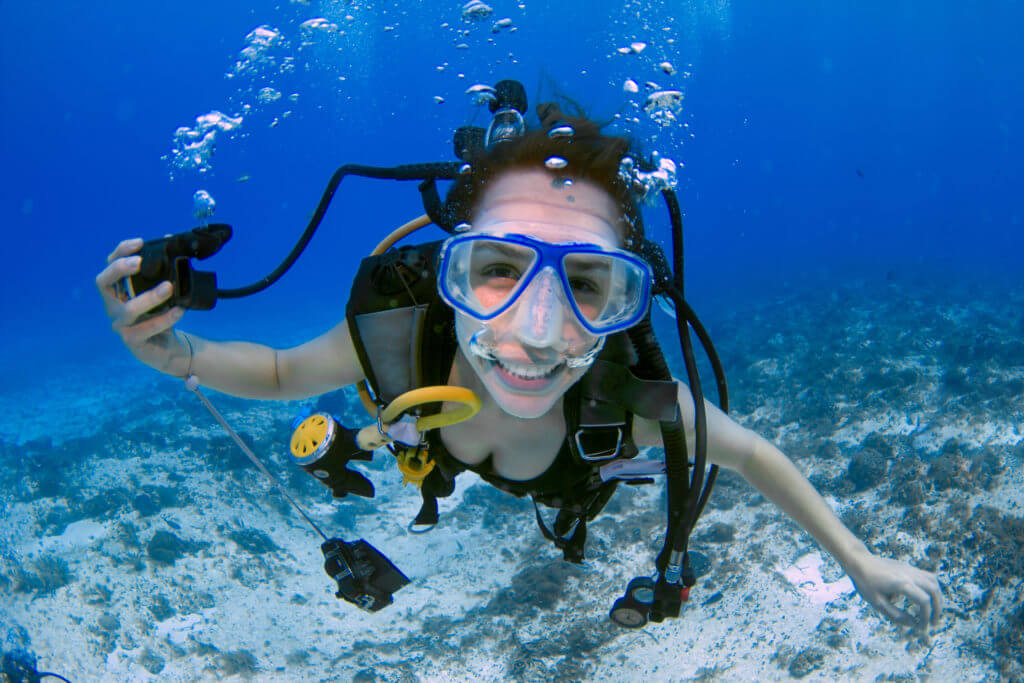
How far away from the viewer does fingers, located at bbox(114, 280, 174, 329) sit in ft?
5.39

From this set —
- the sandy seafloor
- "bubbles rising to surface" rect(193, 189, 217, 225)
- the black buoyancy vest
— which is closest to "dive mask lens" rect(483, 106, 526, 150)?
the black buoyancy vest

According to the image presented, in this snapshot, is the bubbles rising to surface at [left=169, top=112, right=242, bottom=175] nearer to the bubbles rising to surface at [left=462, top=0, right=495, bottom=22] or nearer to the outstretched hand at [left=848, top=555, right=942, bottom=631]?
the bubbles rising to surface at [left=462, top=0, right=495, bottom=22]

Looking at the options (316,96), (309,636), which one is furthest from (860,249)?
(316,96)

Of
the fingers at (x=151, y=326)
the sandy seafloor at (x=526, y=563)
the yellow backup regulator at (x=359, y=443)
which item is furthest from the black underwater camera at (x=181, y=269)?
the sandy seafloor at (x=526, y=563)

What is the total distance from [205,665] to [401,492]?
12.7ft

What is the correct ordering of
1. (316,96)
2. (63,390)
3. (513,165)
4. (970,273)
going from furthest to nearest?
(316,96) < (970,273) < (63,390) < (513,165)

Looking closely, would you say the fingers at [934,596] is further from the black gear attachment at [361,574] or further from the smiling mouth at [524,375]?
the black gear attachment at [361,574]

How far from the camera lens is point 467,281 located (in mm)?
2102

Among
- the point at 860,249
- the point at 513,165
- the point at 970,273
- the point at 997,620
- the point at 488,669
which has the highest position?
the point at 860,249

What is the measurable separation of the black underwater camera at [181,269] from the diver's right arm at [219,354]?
0.04m

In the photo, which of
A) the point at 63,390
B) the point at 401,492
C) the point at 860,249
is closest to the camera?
the point at 401,492

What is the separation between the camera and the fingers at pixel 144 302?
5.39 ft

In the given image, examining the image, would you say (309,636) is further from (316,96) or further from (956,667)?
(316,96)

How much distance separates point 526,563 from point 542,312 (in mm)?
6106
